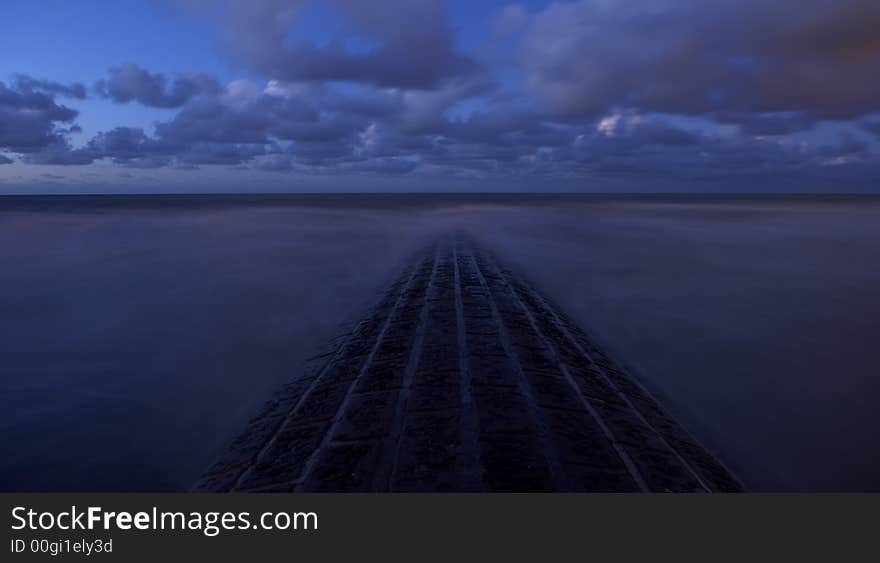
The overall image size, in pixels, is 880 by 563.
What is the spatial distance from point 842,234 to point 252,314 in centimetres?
5245

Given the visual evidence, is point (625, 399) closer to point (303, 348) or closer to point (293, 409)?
point (293, 409)

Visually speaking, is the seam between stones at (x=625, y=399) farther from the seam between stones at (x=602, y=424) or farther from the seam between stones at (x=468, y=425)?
the seam between stones at (x=468, y=425)

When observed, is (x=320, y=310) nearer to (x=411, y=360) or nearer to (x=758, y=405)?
(x=411, y=360)

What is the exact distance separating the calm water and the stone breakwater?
0.94 metres

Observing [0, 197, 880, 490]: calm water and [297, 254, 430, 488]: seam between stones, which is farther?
[0, 197, 880, 490]: calm water

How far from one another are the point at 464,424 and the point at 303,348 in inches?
271

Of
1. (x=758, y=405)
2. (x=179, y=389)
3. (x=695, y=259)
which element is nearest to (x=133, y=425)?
(x=179, y=389)

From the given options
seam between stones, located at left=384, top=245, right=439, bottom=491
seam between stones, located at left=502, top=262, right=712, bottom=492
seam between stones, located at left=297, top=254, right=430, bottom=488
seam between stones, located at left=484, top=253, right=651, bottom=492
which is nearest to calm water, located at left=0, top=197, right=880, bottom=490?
seam between stones, located at left=502, top=262, right=712, bottom=492

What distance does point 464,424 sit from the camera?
7.14 metres

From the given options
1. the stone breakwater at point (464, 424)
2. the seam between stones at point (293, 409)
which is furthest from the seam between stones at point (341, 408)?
the seam between stones at point (293, 409)

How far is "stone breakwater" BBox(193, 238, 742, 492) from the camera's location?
6035 mm

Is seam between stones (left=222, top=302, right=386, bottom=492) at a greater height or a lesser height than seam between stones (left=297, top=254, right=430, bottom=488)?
lesser

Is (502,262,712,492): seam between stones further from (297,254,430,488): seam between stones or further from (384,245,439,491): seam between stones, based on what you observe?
(297,254,430,488): seam between stones

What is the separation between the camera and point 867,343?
13.5 meters
